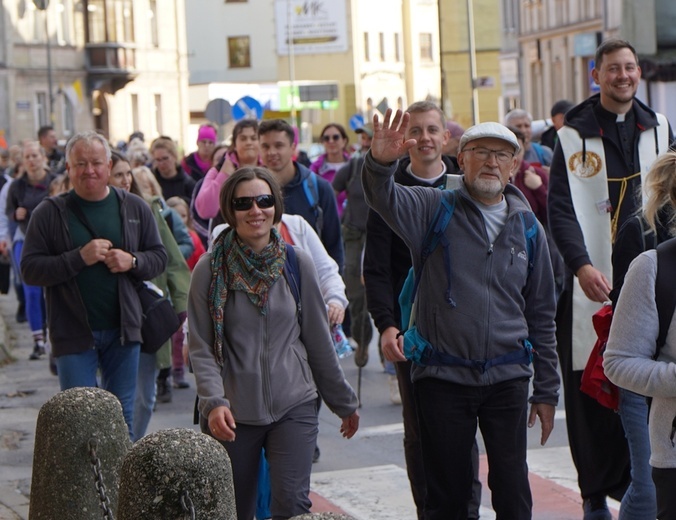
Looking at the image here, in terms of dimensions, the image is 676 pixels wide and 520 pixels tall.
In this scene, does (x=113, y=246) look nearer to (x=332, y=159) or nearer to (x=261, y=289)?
(x=261, y=289)

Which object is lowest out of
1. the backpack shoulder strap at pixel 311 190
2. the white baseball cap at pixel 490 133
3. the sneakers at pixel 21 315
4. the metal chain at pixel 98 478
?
the sneakers at pixel 21 315

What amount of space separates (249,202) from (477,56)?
206 ft

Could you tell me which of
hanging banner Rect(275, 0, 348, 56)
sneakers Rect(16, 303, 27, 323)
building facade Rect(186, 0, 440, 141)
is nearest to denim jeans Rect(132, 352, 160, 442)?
sneakers Rect(16, 303, 27, 323)

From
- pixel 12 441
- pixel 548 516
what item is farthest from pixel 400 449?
pixel 12 441

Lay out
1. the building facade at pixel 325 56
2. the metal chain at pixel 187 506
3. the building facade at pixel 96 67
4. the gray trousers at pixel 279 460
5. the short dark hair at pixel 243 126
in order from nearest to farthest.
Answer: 1. the metal chain at pixel 187 506
2. the gray trousers at pixel 279 460
3. the short dark hair at pixel 243 126
4. the building facade at pixel 96 67
5. the building facade at pixel 325 56

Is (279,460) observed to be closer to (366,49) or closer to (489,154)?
(489,154)

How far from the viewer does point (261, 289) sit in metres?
5.72

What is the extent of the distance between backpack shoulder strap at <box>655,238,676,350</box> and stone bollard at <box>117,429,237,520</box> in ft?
4.80

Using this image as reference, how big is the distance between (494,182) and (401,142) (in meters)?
0.46

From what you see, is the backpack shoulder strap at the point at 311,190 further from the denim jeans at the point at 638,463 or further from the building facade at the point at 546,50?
the building facade at the point at 546,50

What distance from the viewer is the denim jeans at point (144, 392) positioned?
8.63 meters

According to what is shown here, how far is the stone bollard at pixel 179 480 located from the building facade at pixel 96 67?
5049 cm

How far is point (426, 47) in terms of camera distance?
91125 millimetres

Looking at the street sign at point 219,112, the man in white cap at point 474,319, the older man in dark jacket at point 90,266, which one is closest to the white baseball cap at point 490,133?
the man in white cap at point 474,319
